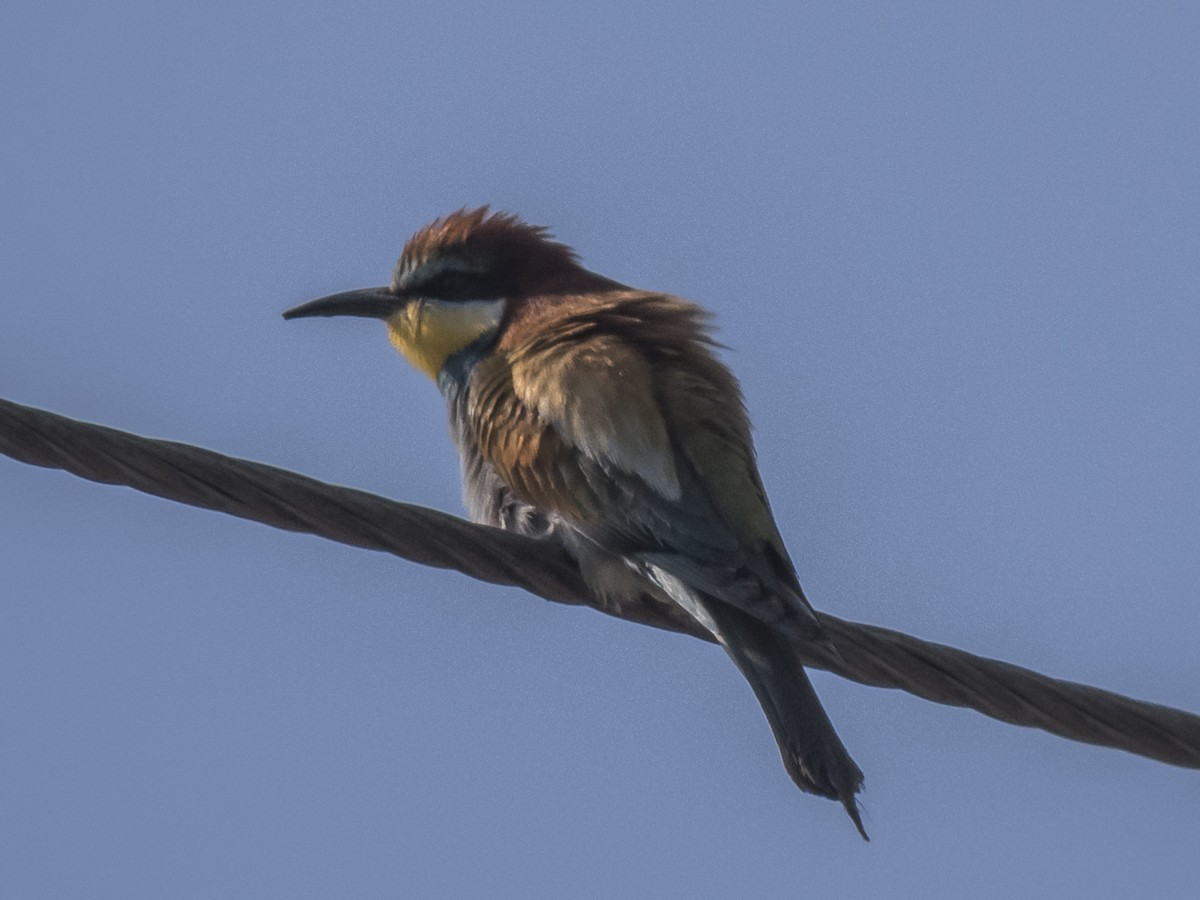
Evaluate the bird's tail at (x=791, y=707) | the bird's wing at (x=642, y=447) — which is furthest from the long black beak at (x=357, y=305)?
the bird's tail at (x=791, y=707)

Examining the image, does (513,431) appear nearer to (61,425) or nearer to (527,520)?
(527,520)

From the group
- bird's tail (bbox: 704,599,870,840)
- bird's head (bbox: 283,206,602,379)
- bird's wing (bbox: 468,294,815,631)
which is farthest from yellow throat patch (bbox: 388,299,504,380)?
bird's tail (bbox: 704,599,870,840)

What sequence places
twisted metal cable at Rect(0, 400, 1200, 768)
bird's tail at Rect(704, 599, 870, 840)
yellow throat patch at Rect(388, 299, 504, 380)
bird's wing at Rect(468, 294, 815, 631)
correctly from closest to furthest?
twisted metal cable at Rect(0, 400, 1200, 768) < bird's tail at Rect(704, 599, 870, 840) < bird's wing at Rect(468, 294, 815, 631) < yellow throat patch at Rect(388, 299, 504, 380)

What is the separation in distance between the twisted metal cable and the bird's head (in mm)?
1122

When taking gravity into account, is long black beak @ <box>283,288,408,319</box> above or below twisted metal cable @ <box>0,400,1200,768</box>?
above

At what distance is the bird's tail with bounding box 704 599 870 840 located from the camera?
229 cm

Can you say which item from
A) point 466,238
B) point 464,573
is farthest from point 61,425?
point 466,238

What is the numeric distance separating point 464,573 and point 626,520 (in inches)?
18.0

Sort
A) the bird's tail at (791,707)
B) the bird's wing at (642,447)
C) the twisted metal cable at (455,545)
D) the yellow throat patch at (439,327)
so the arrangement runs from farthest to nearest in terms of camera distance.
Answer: the yellow throat patch at (439,327) → the bird's wing at (642,447) → the bird's tail at (791,707) → the twisted metal cable at (455,545)

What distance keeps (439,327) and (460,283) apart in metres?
0.12

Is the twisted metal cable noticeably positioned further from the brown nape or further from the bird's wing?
the brown nape

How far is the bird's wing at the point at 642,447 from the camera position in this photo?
2.48m

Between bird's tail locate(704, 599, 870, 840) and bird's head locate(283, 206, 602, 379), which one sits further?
bird's head locate(283, 206, 602, 379)

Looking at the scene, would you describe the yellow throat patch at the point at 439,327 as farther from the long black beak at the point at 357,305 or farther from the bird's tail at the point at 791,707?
the bird's tail at the point at 791,707
